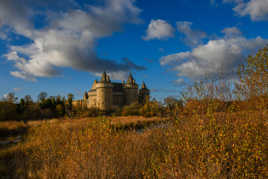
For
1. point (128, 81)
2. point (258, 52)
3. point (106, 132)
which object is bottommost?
point (106, 132)

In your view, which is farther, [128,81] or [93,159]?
[128,81]

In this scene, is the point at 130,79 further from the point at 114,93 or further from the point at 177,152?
the point at 177,152

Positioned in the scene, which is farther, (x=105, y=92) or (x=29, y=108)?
(x=105, y=92)

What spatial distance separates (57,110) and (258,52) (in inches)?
1190

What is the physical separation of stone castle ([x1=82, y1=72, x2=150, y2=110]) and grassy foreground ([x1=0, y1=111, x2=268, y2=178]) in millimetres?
37392

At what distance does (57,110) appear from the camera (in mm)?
30125

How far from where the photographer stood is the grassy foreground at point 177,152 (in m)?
2.52

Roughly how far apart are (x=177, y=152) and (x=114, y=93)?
44.1 m

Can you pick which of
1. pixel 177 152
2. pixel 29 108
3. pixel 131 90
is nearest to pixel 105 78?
pixel 131 90

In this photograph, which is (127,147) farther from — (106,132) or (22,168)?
(22,168)

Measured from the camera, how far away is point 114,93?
1843 inches

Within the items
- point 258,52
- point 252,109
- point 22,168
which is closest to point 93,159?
point 22,168

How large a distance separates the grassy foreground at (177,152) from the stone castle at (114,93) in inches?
1472

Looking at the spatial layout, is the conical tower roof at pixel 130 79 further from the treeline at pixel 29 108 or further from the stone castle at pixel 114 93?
the treeline at pixel 29 108
